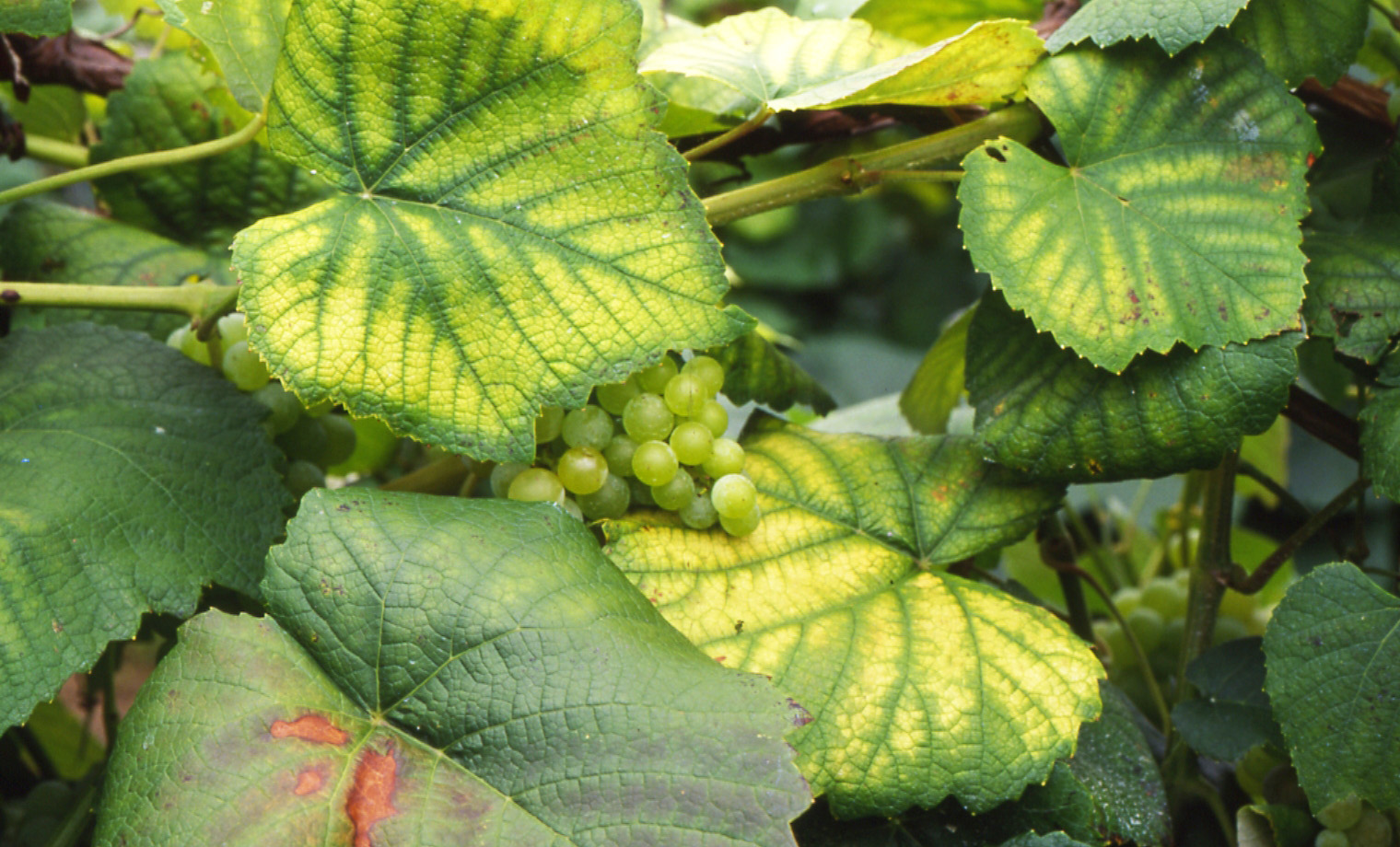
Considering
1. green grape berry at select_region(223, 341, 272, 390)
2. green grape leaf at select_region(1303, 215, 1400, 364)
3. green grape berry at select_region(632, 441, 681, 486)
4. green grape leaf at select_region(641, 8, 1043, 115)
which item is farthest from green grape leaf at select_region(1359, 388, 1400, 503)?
green grape berry at select_region(223, 341, 272, 390)

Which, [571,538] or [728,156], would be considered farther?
[728,156]

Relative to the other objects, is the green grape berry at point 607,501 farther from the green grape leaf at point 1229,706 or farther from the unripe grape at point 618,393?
the green grape leaf at point 1229,706

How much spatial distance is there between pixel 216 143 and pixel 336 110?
105mm

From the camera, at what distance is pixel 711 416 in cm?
60

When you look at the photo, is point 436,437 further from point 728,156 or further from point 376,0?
point 728,156

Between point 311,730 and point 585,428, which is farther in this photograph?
point 585,428

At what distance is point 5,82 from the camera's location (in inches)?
31.1

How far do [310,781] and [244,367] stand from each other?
0.28 metres

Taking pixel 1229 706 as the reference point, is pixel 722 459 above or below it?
above

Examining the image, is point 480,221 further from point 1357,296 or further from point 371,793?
point 1357,296

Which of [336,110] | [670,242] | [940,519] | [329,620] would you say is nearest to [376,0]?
[336,110]

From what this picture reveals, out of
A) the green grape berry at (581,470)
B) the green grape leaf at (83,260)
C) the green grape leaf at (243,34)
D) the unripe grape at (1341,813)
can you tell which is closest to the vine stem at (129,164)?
the green grape leaf at (243,34)

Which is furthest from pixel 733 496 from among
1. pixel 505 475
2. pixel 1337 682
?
pixel 1337 682

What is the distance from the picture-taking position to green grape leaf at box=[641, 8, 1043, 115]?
0.56 m
